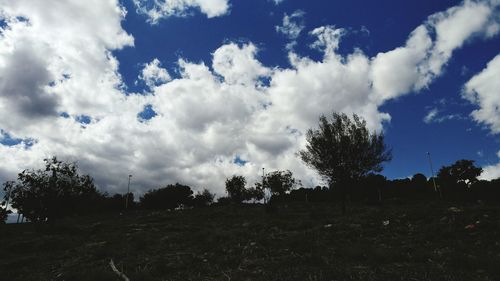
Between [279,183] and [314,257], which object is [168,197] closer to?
[279,183]

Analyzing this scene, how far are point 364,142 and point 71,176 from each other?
128ft

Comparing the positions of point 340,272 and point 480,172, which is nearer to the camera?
point 340,272

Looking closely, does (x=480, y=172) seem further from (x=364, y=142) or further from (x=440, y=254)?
(x=440, y=254)

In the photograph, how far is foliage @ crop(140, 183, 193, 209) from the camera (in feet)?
366

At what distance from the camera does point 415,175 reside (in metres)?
93.9

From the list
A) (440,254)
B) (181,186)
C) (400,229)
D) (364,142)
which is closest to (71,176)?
(364,142)

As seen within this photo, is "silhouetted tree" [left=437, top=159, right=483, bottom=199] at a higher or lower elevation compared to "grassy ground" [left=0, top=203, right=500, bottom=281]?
higher

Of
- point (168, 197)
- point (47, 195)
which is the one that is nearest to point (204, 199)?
point (168, 197)

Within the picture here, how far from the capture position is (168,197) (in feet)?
366

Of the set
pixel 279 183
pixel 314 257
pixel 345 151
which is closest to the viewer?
pixel 314 257

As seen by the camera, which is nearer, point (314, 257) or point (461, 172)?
point (314, 257)

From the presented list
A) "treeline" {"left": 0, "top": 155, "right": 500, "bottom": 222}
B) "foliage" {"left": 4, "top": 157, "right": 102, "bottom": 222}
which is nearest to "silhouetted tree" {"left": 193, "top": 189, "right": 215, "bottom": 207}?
"treeline" {"left": 0, "top": 155, "right": 500, "bottom": 222}

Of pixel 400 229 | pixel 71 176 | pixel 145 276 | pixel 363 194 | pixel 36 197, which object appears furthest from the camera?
pixel 363 194

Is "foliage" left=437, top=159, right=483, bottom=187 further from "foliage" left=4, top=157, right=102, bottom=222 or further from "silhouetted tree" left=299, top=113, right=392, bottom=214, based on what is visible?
"foliage" left=4, top=157, right=102, bottom=222
